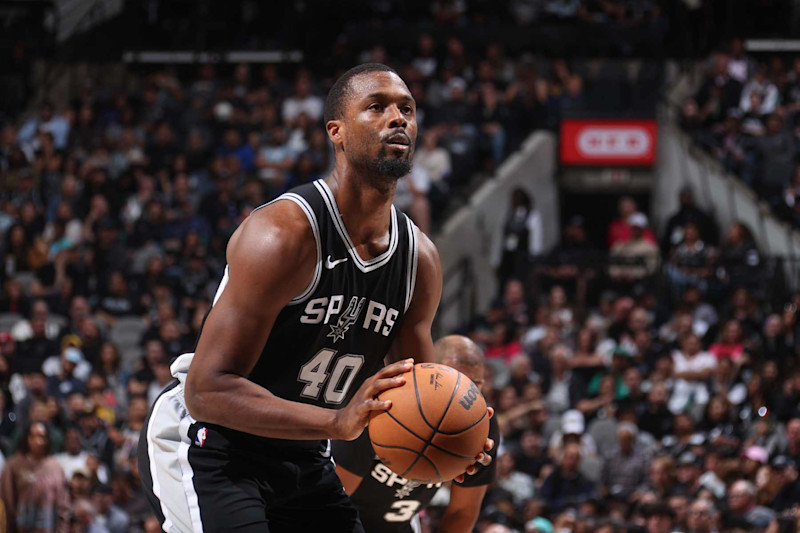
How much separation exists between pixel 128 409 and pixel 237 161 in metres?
4.21

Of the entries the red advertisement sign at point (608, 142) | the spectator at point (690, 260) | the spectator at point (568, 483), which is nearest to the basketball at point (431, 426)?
the spectator at point (568, 483)

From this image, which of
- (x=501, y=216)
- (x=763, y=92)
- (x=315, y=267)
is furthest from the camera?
(x=501, y=216)

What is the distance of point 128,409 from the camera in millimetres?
11000

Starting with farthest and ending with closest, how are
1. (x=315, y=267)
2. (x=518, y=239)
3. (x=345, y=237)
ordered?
1. (x=518, y=239)
2. (x=345, y=237)
3. (x=315, y=267)

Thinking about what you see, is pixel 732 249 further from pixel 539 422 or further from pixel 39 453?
pixel 39 453

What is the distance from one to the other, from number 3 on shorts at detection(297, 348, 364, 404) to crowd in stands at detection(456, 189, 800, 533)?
4241 mm

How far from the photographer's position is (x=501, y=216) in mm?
14836

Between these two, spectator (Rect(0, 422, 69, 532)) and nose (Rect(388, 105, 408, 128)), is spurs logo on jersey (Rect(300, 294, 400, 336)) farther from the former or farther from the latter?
spectator (Rect(0, 422, 69, 532))

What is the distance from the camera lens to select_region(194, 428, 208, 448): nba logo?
148 inches

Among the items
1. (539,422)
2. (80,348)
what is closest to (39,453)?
(80,348)

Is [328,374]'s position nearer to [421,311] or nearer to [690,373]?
[421,311]

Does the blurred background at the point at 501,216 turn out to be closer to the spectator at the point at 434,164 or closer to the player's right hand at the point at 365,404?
the spectator at the point at 434,164

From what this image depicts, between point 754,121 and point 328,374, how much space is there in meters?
11.0

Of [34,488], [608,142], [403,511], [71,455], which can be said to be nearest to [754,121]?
[608,142]
